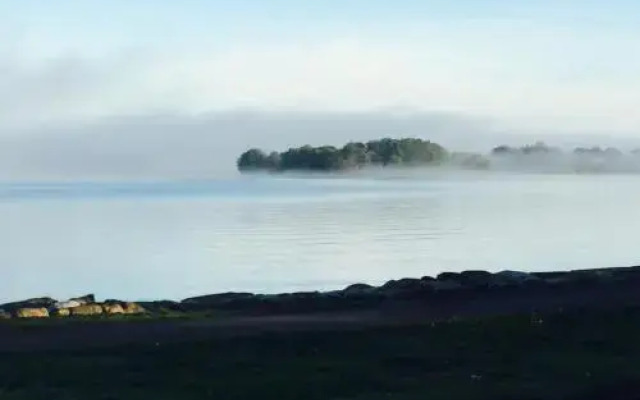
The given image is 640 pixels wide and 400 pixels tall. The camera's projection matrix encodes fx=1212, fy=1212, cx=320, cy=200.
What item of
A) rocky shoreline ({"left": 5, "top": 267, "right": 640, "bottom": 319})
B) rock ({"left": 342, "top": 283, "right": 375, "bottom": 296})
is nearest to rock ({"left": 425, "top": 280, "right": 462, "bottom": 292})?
rocky shoreline ({"left": 5, "top": 267, "right": 640, "bottom": 319})

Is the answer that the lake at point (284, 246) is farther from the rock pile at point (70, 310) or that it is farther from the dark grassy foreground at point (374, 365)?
the dark grassy foreground at point (374, 365)

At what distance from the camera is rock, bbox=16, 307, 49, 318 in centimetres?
2013

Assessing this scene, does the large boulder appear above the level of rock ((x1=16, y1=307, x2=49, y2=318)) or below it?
above

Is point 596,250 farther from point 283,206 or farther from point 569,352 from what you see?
point 283,206

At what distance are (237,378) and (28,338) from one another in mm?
4838

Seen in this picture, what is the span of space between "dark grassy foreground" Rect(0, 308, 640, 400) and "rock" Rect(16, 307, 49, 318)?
5.34 m

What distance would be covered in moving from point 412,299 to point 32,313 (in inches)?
257

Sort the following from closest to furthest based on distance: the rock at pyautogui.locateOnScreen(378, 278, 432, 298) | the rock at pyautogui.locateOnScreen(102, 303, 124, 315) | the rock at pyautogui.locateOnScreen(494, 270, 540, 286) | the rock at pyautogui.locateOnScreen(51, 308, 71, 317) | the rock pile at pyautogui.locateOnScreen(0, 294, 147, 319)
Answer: the rock at pyautogui.locateOnScreen(51, 308, 71, 317)
the rock pile at pyautogui.locateOnScreen(0, 294, 147, 319)
the rock at pyautogui.locateOnScreen(102, 303, 124, 315)
the rock at pyautogui.locateOnScreen(378, 278, 432, 298)
the rock at pyautogui.locateOnScreen(494, 270, 540, 286)

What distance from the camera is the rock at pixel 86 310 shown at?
20.5 meters

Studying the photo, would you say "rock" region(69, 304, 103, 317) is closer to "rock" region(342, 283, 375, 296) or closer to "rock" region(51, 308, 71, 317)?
"rock" region(51, 308, 71, 317)

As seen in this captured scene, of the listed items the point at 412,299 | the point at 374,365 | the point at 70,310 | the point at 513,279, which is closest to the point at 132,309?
the point at 70,310

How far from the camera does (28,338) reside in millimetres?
16594

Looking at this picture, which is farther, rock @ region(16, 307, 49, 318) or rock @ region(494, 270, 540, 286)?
rock @ region(494, 270, 540, 286)

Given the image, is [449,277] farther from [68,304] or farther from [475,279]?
[68,304]
